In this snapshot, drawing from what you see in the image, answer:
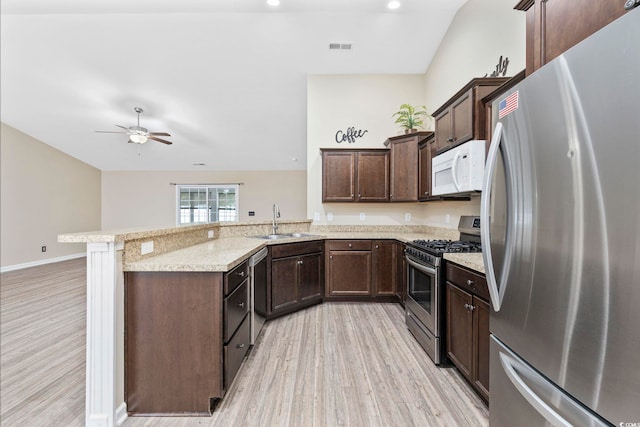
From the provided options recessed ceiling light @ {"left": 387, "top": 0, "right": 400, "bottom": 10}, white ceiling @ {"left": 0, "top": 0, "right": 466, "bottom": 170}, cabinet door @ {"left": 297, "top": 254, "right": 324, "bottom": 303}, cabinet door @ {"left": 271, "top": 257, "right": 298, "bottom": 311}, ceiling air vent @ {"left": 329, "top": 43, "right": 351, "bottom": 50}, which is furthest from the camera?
ceiling air vent @ {"left": 329, "top": 43, "right": 351, "bottom": 50}

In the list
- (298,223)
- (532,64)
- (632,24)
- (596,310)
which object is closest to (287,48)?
(298,223)

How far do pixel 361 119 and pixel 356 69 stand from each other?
2.47 ft

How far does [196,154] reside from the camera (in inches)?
283

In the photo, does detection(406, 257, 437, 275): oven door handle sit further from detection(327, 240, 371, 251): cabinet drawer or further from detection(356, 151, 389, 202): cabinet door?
detection(356, 151, 389, 202): cabinet door

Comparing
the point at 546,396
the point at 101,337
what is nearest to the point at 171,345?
the point at 101,337

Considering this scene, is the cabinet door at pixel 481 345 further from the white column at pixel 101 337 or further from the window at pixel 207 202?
the window at pixel 207 202

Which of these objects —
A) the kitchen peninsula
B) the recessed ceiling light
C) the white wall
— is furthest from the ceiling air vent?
the kitchen peninsula

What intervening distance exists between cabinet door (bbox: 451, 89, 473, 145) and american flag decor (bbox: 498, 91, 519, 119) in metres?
1.14

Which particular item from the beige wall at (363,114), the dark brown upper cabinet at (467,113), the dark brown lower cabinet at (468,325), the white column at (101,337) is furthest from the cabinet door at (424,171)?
the white column at (101,337)

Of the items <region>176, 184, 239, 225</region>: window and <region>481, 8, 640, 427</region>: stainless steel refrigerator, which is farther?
<region>176, 184, 239, 225</region>: window

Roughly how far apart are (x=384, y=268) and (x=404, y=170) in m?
1.32

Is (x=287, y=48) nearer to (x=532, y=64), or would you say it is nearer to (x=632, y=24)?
(x=532, y=64)

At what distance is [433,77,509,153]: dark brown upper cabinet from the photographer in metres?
2.13

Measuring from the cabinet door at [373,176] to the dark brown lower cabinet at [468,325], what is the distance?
194cm
